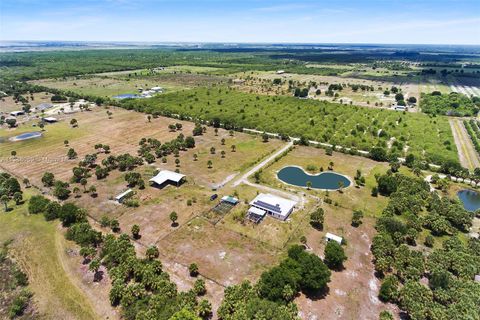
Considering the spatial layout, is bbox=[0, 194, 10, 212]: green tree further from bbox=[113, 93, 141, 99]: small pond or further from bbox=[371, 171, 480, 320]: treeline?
bbox=[113, 93, 141, 99]: small pond

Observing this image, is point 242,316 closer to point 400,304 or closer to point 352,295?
point 352,295

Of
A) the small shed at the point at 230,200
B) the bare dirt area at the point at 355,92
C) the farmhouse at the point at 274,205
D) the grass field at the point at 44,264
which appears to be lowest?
the grass field at the point at 44,264

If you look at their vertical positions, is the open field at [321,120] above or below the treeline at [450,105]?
below

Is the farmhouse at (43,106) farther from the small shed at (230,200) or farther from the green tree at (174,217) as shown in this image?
the small shed at (230,200)

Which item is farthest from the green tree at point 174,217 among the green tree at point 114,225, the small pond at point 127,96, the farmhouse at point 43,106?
the small pond at point 127,96

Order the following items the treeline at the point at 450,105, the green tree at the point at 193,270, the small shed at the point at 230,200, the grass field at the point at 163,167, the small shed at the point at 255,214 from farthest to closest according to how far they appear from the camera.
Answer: the treeline at the point at 450,105
the small shed at the point at 230,200
the small shed at the point at 255,214
the grass field at the point at 163,167
the green tree at the point at 193,270

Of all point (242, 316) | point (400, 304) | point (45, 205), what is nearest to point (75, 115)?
point (45, 205)

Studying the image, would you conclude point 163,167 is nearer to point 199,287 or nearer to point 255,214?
point 255,214
